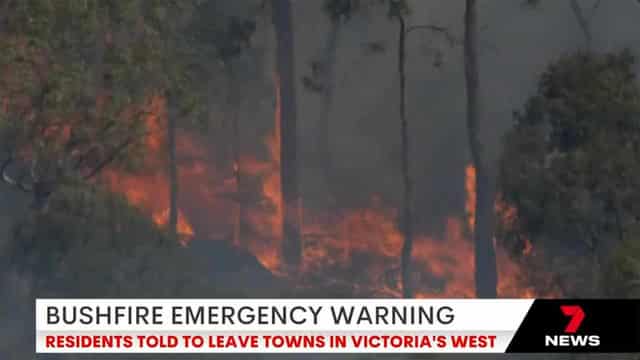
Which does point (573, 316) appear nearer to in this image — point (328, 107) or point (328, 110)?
point (328, 107)

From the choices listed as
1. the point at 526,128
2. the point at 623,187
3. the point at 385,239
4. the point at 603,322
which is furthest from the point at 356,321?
the point at 385,239

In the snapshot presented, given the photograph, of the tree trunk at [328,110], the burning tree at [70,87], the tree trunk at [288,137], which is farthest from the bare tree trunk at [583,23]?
the burning tree at [70,87]

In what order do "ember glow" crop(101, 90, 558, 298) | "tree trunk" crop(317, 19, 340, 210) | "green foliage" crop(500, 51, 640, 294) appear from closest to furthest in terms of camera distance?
1. "green foliage" crop(500, 51, 640, 294)
2. "ember glow" crop(101, 90, 558, 298)
3. "tree trunk" crop(317, 19, 340, 210)

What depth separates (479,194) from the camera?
43969mm

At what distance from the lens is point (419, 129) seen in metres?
56.3

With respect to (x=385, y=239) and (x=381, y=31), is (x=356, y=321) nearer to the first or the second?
(x=385, y=239)

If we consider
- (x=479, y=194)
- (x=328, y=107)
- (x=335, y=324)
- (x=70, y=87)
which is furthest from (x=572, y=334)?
(x=328, y=107)

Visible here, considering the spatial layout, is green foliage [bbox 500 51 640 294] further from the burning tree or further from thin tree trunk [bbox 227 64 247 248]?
thin tree trunk [bbox 227 64 247 248]

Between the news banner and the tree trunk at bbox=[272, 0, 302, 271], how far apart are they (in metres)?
34.7

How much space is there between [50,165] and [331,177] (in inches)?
1085

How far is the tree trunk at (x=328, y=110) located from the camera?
187 ft

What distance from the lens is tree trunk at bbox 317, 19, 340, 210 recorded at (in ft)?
187

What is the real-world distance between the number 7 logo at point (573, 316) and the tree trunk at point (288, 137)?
116 ft

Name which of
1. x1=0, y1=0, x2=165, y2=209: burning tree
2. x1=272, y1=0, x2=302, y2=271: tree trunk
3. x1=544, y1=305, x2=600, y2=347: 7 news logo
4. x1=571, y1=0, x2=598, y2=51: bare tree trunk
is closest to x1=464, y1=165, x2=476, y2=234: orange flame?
x1=272, y1=0, x2=302, y2=271: tree trunk
